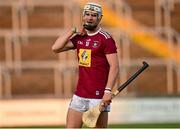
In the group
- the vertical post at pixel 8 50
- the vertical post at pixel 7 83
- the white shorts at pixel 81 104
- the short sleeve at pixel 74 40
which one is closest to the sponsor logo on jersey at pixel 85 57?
the short sleeve at pixel 74 40

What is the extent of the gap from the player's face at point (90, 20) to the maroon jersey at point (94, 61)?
144 millimetres

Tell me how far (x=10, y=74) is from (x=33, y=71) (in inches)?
22.8

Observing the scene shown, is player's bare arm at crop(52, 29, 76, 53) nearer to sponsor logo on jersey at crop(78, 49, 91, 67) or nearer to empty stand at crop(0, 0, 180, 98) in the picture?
sponsor logo on jersey at crop(78, 49, 91, 67)

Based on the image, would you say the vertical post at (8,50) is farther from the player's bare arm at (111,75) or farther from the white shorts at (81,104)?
the player's bare arm at (111,75)

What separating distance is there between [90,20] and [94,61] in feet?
1.40

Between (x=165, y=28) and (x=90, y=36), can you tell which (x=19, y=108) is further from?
(x=90, y=36)

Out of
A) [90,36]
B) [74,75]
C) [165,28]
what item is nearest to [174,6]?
[165,28]

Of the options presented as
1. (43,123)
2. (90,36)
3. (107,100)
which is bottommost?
(43,123)

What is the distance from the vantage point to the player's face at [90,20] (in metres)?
6.94

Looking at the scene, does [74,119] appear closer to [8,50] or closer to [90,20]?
[90,20]

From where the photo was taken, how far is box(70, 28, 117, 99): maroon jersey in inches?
276

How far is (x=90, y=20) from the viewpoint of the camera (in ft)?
22.8

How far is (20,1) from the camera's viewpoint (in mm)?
17719

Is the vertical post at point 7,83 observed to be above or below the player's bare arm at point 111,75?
below
